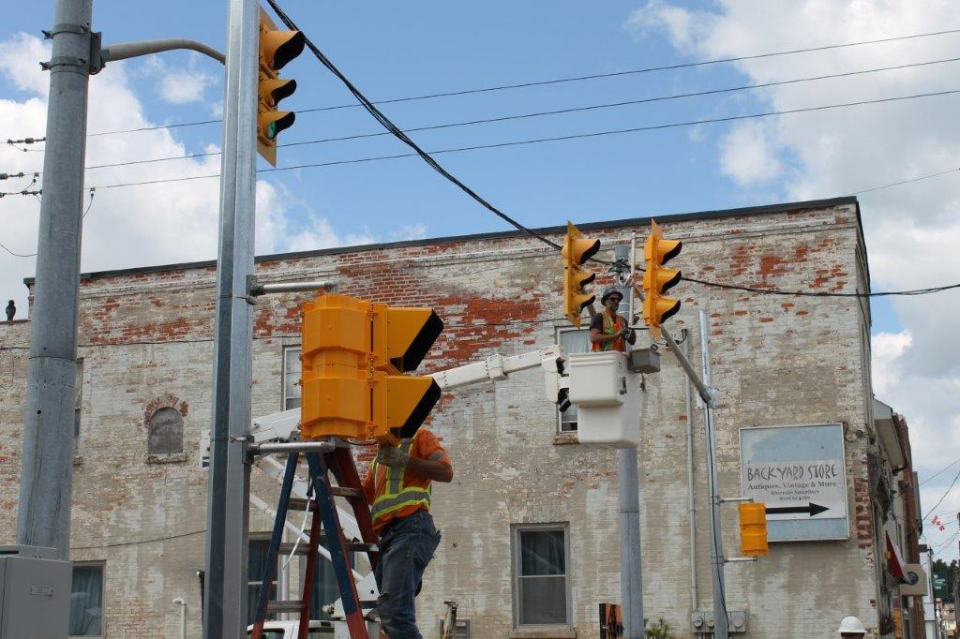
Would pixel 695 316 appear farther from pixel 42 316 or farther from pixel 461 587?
pixel 42 316

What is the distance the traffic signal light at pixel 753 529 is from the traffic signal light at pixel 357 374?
38.8ft

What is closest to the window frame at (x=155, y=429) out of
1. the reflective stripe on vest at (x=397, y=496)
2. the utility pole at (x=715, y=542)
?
the utility pole at (x=715, y=542)

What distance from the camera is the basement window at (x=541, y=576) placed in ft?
69.3

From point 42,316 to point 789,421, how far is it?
15.4 meters

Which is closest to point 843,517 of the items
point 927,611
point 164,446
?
point 164,446

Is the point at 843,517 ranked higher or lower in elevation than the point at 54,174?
lower

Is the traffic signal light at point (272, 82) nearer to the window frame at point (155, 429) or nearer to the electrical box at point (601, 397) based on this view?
the electrical box at point (601, 397)

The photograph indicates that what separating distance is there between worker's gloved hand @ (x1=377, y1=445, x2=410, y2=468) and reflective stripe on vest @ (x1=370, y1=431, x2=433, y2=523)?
0.30ft

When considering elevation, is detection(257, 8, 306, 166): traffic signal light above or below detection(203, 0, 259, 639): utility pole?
above

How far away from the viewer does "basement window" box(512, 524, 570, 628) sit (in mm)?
21125

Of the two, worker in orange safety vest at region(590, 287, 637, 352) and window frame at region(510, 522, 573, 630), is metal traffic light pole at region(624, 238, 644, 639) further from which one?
window frame at region(510, 522, 573, 630)

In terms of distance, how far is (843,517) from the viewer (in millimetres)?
19812

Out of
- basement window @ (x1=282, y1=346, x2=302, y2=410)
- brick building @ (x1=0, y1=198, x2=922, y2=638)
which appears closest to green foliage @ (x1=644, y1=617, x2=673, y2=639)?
brick building @ (x1=0, y1=198, x2=922, y2=638)

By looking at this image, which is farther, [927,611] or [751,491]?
[927,611]
